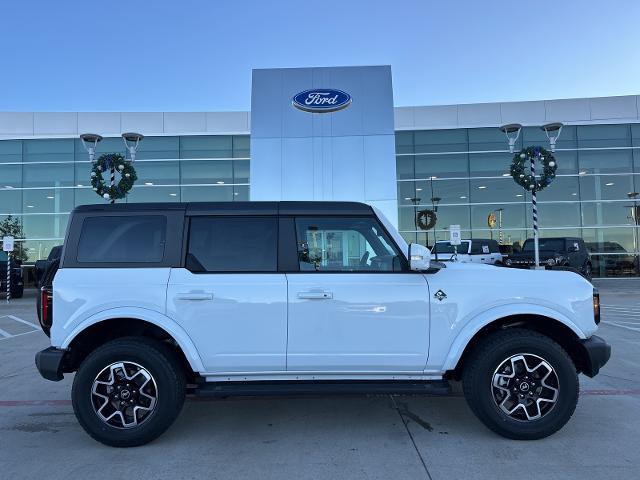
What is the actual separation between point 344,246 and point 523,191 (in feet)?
75.8

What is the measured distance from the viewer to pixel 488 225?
2497 cm

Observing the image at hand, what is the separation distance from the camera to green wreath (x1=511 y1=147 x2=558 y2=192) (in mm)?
18656

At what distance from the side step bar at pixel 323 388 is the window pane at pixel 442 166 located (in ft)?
74.0

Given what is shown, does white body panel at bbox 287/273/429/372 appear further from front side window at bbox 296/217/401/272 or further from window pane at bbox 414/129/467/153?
window pane at bbox 414/129/467/153

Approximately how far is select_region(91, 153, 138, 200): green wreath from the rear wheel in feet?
50.1

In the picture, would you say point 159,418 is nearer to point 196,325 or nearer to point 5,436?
point 196,325

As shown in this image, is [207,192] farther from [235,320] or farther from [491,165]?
[235,320]

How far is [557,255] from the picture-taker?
19141 millimetres

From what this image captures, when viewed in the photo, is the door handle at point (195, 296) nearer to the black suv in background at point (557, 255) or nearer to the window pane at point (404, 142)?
the black suv in background at point (557, 255)

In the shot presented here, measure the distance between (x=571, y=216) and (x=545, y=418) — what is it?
943 inches

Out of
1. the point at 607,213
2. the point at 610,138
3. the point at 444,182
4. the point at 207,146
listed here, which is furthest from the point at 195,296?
the point at 610,138

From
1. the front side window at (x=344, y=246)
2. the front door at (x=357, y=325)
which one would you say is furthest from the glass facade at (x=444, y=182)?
the front door at (x=357, y=325)

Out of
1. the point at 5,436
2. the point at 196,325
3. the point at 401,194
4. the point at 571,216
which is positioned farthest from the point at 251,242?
the point at 571,216

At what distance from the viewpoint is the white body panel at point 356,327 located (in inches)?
154
